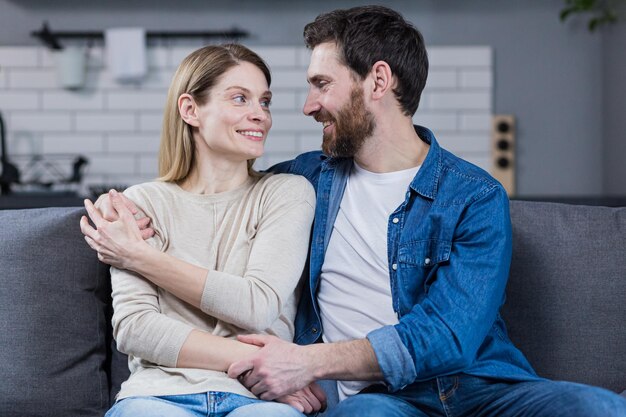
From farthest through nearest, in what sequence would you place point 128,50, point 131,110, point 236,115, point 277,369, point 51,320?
point 131,110
point 128,50
point 51,320
point 236,115
point 277,369

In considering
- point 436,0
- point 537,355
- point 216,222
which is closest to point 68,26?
point 436,0

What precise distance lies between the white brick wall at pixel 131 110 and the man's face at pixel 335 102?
2.42 meters

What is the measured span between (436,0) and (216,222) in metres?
3.08

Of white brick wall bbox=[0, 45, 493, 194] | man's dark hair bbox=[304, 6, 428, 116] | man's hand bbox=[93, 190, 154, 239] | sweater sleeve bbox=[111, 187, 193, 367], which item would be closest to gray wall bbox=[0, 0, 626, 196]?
white brick wall bbox=[0, 45, 493, 194]

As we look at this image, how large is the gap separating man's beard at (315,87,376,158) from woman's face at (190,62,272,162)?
0.54 ft

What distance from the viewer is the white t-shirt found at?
1703 millimetres

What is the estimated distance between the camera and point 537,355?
1.85 m

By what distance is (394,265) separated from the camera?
5.53 ft

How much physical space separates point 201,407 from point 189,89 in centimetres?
69

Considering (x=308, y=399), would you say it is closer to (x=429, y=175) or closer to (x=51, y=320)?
Result: (x=429, y=175)

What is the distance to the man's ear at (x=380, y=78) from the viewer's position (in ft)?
6.16

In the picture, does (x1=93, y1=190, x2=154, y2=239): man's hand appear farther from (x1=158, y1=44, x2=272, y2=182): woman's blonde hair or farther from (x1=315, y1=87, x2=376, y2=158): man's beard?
(x1=315, y1=87, x2=376, y2=158): man's beard

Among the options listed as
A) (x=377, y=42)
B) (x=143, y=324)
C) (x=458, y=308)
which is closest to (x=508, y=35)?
(x=377, y=42)

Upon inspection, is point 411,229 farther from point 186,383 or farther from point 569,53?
point 569,53
